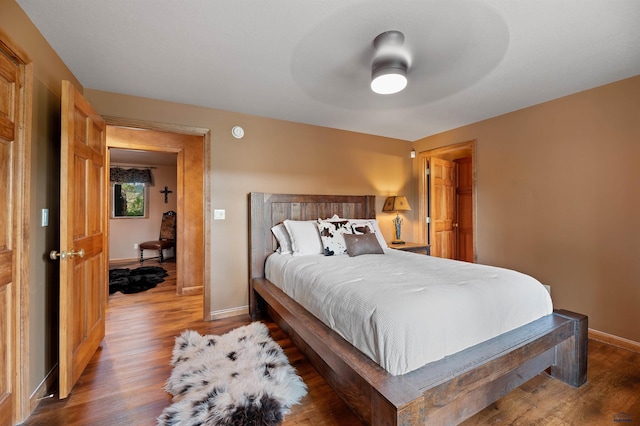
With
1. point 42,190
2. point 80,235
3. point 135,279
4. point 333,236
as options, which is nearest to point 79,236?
point 80,235

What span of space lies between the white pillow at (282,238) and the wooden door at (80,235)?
162cm

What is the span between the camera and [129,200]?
636cm

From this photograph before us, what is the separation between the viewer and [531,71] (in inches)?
89.7

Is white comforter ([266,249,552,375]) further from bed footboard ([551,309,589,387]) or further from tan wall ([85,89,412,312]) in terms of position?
tan wall ([85,89,412,312])

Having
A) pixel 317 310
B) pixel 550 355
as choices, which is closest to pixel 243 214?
pixel 317 310

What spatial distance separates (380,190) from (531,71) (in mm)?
2276

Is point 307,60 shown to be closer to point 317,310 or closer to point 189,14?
point 189,14

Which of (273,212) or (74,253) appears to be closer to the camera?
(74,253)

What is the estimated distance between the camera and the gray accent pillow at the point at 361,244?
9.20 ft

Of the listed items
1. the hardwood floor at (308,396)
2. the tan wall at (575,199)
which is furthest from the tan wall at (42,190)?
the tan wall at (575,199)

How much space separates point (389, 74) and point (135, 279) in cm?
499

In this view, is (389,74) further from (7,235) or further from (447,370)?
(7,235)

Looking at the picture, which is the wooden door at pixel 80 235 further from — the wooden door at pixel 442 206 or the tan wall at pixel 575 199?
the wooden door at pixel 442 206

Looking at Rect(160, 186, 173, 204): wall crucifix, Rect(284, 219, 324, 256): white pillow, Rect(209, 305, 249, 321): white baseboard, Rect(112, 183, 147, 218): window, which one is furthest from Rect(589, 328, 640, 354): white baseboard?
Rect(112, 183, 147, 218): window
